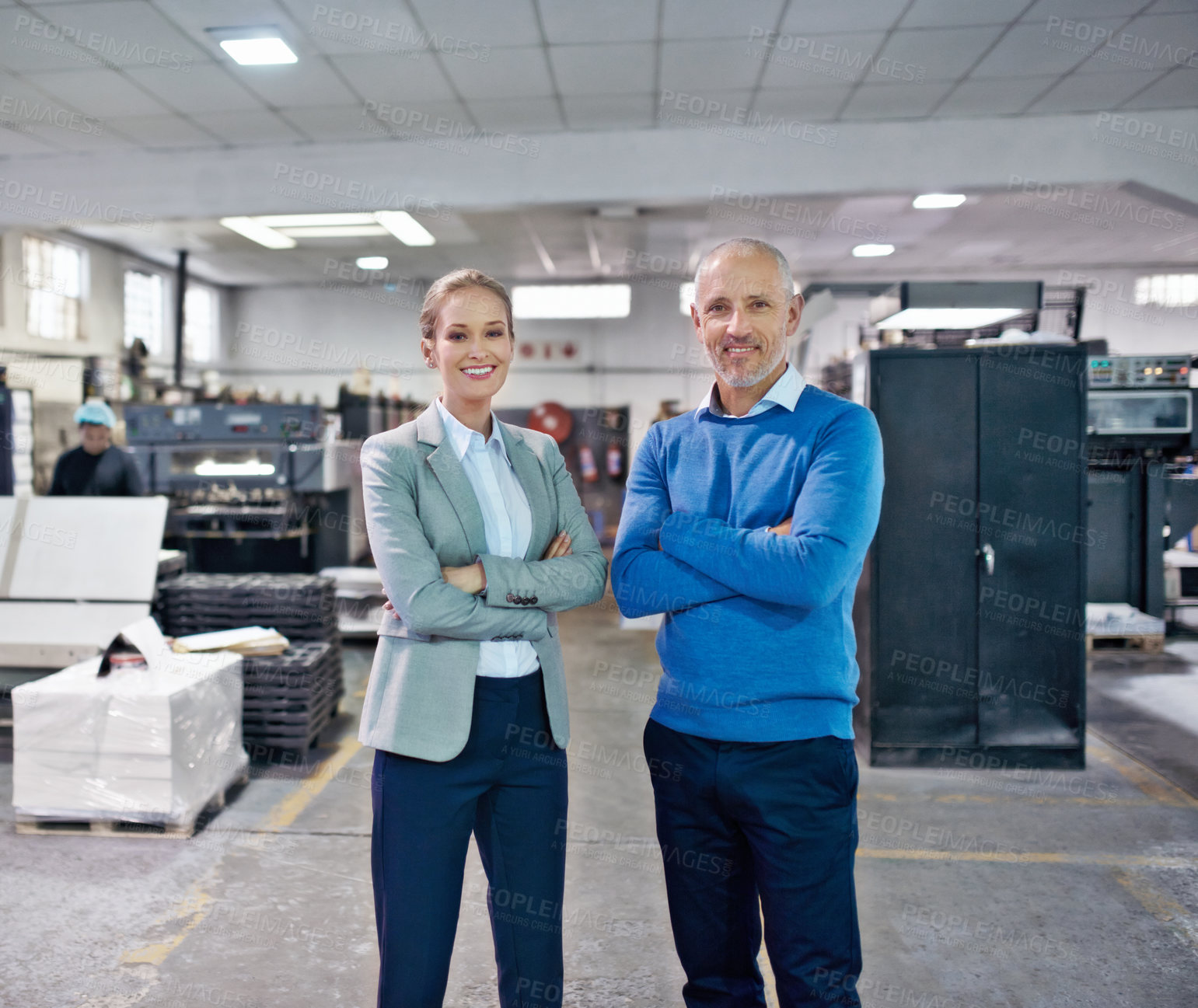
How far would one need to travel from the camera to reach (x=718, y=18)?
4309mm

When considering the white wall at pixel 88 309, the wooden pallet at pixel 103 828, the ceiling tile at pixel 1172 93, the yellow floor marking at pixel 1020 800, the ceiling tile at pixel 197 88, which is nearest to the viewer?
the wooden pallet at pixel 103 828

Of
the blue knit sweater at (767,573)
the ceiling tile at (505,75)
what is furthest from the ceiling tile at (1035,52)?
the blue knit sweater at (767,573)

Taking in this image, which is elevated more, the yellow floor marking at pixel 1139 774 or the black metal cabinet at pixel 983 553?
the black metal cabinet at pixel 983 553

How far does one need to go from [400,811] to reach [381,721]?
0.55 feet

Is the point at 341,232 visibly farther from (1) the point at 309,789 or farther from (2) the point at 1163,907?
(2) the point at 1163,907

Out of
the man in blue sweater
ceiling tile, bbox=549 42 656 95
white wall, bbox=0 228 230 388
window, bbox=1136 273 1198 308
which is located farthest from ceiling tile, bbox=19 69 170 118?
window, bbox=1136 273 1198 308

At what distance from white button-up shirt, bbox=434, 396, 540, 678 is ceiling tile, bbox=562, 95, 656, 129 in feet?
14.6

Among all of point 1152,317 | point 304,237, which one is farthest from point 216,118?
point 1152,317

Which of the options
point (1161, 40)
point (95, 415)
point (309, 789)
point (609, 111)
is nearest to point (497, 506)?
point (309, 789)

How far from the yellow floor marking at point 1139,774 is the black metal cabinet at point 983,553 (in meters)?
0.27

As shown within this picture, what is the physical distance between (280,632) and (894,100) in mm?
5035

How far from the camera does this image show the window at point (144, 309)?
999 cm

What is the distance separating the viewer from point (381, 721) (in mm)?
1488

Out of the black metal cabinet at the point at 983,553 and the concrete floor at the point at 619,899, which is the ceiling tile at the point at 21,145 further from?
the black metal cabinet at the point at 983,553
